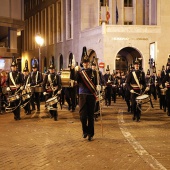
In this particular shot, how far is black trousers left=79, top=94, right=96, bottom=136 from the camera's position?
963cm

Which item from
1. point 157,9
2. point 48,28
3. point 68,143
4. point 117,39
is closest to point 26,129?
point 68,143

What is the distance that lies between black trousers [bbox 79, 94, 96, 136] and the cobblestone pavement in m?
0.30

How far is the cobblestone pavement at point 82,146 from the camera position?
7078mm

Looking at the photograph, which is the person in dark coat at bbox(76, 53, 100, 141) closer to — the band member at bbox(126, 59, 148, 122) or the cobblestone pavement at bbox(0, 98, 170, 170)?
the cobblestone pavement at bbox(0, 98, 170, 170)

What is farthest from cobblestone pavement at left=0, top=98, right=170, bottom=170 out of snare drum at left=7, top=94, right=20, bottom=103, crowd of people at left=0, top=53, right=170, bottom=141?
snare drum at left=7, top=94, right=20, bottom=103

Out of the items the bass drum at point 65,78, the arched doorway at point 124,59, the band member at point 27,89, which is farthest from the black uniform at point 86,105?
the arched doorway at point 124,59

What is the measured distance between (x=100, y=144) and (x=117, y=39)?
31371mm

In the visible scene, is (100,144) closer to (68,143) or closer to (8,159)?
(68,143)

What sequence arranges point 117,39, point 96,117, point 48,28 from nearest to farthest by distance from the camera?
1. point 96,117
2. point 117,39
3. point 48,28

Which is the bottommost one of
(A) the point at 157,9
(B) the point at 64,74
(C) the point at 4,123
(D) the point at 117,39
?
(C) the point at 4,123

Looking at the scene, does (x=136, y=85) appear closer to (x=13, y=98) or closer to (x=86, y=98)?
(x=86, y=98)

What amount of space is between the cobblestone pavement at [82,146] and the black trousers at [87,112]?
0.30 meters

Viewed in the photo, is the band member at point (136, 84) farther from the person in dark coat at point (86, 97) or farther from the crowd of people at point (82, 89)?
the person in dark coat at point (86, 97)

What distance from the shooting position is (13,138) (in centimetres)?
995
